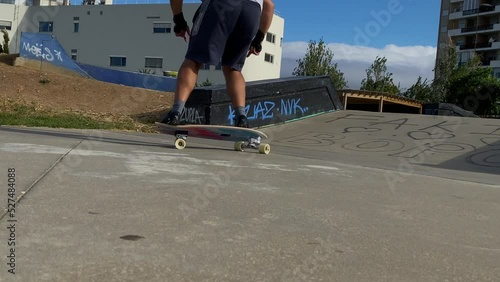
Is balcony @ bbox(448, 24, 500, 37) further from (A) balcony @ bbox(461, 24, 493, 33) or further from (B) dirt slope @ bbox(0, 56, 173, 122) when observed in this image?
(B) dirt slope @ bbox(0, 56, 173, 122)

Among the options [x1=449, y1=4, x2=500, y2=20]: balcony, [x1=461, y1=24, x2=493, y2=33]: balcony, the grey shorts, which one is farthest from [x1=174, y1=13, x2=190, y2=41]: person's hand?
[x1=461, y1=24, x2=493, y2=33]: balcony

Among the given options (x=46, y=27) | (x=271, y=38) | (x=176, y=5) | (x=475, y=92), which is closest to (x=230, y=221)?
(x=176, y=5)

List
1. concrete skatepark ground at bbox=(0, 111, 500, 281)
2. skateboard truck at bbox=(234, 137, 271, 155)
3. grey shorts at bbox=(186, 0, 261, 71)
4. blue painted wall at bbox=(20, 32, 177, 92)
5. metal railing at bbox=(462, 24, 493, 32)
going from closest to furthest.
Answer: concrete skatepark ground at bbox=(0, 111, 500, 281), grey shorts at bbox=(186, 0, 261, 71), skateboard truck at bbox=(234, 137, 271, 155), blue painted wall at bbox=(20, 32, 177, 92), metal railing at bbox=(462, 24, 493, 32)

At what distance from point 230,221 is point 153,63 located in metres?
50.1

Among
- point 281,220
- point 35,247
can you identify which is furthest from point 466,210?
point 35,247

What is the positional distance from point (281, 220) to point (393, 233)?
62 cm

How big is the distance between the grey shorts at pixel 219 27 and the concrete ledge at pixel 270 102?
17.7 ft

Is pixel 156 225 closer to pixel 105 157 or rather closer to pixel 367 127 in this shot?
pixel 105 157

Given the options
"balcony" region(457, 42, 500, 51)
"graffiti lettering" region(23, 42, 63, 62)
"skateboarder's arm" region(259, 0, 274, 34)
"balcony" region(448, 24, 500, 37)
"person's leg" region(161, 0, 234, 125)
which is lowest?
"person's leg" region(161, 0, 234, 125)

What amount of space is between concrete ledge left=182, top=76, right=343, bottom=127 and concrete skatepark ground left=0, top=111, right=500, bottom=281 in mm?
5765

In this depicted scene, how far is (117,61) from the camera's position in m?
51.7

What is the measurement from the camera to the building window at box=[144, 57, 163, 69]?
50.7 m

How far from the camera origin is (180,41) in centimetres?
4966

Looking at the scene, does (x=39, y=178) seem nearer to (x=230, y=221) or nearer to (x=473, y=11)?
(x=230, y=221)
